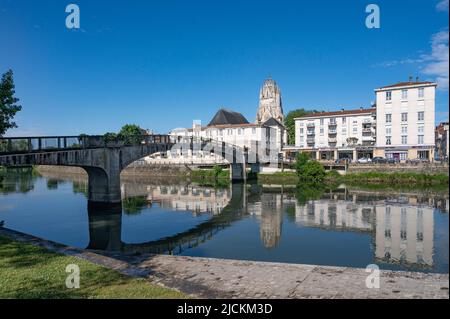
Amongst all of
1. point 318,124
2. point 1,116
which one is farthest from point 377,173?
point 1,116

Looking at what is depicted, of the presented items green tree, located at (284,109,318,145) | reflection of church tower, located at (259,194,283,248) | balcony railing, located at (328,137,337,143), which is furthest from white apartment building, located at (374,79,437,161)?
green tree, located at (284,109,318,145)

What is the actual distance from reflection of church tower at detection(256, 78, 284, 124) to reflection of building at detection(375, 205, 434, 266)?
9851 centimetres

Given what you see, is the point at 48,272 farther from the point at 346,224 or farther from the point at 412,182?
the point at 412,182

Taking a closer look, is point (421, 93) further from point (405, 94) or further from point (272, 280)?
point (272, 280)

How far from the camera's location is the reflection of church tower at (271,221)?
22513 mm

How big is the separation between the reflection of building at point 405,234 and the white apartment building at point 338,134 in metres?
49.6

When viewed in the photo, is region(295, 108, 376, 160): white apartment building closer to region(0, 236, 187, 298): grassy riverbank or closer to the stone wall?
the stone wall

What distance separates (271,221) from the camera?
1137 inches

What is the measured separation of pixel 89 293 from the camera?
10.3 metres

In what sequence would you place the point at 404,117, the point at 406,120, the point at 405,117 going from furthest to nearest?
the point at 404,117 < the point at 405,117 < the point at 406,120

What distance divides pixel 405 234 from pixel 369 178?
39574 mm

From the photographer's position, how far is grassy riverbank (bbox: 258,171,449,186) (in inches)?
2098

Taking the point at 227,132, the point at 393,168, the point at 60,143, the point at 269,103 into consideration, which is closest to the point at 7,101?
the point at 60,143

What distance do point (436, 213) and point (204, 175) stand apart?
54.8 meters
